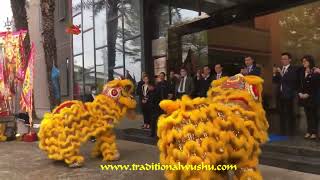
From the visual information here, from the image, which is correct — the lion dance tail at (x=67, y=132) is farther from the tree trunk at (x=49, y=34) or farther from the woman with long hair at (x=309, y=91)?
the tree trunk at (x=49, y=34)

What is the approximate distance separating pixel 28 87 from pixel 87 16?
8.95 meters

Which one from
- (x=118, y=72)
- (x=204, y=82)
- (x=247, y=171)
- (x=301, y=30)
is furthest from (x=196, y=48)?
(x=247, y=171)

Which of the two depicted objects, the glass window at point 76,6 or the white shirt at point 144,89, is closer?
the white shirt at point 144,89

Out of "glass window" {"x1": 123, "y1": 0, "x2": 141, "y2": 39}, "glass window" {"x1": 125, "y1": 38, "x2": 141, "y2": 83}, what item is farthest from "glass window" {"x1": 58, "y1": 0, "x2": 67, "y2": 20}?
"glass window" {"x1": 125, "y1": 38, "x2": 141, "y2": 83}

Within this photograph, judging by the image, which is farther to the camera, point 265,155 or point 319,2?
point 319,2

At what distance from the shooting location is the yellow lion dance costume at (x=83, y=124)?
364 inches

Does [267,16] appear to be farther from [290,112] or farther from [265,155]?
[265,155]

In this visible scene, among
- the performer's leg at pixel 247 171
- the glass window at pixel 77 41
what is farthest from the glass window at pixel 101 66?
the performer's leg at pixel 247 171

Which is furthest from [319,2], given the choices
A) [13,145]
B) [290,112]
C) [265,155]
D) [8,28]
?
[8,28]

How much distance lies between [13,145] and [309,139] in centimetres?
792

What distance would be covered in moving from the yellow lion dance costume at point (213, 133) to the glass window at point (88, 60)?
51.8 feet

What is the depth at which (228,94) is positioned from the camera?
6008 millimetres

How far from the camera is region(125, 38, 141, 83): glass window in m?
17.3

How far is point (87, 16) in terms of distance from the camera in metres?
21.6
